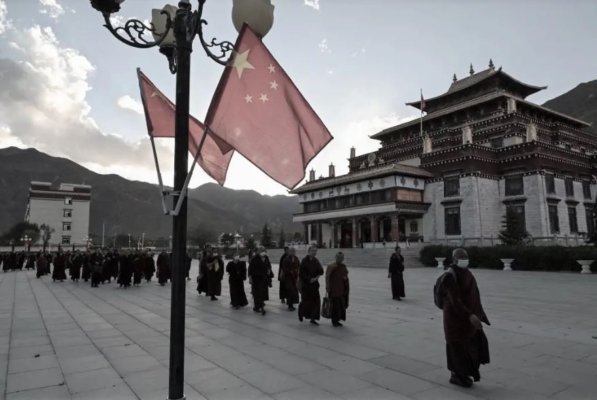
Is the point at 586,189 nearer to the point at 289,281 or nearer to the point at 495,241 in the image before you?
the point at 495,241

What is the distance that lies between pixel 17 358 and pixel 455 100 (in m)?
48.2

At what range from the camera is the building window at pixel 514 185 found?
1388 inches

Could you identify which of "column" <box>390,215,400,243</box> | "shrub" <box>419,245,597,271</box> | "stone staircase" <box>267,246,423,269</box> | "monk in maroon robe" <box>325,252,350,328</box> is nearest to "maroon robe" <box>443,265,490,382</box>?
"monk in maroon robe" <box>325,252,350,328</box>

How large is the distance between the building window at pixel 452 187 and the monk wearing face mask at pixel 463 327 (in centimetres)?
3361

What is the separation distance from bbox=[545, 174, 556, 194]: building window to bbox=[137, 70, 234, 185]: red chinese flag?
116 feet

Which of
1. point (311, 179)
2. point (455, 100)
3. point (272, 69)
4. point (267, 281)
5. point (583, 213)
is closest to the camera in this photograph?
point (272, 69)

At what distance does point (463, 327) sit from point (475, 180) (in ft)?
110

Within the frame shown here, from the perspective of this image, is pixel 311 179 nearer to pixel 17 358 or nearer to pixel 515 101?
pixel 515 101

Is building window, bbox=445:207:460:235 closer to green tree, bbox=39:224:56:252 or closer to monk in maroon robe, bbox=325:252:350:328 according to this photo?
monk in maroon robe, bbox=325:252:350:328

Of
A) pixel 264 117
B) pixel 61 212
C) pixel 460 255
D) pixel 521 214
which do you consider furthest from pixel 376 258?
pixel 61 212

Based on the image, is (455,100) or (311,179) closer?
(455,100)

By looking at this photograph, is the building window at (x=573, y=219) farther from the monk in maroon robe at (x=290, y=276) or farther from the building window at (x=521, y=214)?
the monk in maroon robe at (x=290, y=276)

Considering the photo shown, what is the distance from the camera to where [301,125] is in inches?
186

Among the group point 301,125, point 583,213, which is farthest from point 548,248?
point 301,125
